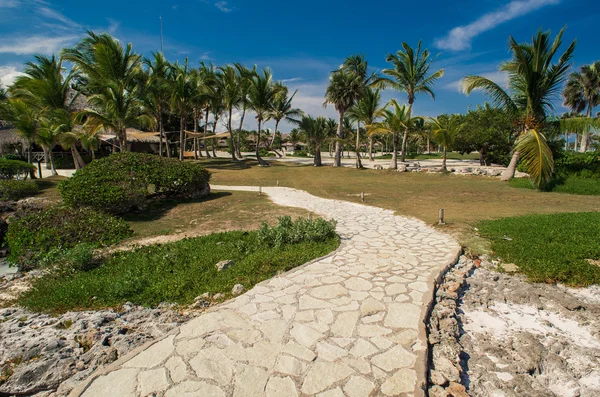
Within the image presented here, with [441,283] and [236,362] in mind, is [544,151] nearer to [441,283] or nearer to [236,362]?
[441,283]

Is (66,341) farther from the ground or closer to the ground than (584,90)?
closer to the ground

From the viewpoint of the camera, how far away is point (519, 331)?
3.68 m

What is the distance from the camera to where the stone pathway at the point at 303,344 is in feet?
8.60

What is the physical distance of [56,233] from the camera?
788 centimetres

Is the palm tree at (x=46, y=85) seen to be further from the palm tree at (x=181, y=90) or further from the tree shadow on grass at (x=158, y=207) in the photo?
the tree shadow on grass at (x=158, y=207)

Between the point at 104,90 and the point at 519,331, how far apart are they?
2347 centimetres

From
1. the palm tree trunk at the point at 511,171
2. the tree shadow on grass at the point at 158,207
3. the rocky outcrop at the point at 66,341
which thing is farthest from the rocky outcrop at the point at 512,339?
the palm tree trunk at the point at 511,171

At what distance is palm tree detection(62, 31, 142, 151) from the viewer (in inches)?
749

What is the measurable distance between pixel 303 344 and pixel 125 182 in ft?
32.5

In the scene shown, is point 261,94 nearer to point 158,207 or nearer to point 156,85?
point 156,85

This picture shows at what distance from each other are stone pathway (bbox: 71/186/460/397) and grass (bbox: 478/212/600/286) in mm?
1666

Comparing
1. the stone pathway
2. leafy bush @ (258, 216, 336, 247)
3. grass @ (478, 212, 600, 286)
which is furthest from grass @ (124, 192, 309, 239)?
grass @ (478, 212, 600, 286)

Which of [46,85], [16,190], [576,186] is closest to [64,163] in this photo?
[46,85]

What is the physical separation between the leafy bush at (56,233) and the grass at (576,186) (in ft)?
58.8
